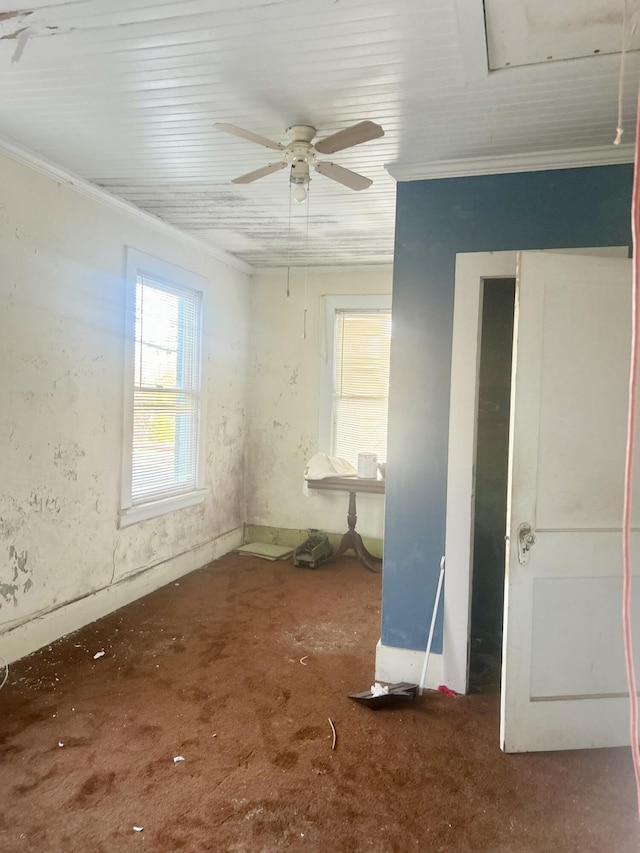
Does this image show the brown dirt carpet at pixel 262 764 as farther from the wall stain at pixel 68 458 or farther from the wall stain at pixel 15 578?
the wall stain at pixel 68 458

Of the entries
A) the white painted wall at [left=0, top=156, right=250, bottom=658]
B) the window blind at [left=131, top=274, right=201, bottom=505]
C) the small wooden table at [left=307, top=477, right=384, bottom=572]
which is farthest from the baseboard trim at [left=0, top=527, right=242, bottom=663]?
the small wooden table at [left=307, top=477, right=384, bottom=572]

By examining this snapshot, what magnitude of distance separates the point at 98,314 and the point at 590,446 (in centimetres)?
276

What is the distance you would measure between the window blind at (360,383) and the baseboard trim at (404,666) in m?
2.34

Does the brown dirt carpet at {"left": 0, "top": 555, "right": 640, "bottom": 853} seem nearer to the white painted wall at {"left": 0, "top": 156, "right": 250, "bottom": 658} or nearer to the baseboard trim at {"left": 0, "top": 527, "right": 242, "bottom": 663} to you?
the baseboard trim at {"left": 0, "top": 527, "right": 242, "bottom": 663}

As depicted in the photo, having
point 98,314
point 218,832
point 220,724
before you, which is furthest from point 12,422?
point 218,832

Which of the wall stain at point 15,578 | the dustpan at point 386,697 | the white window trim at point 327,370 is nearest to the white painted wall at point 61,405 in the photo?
the wall stain at point 15,578

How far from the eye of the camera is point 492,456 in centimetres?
332

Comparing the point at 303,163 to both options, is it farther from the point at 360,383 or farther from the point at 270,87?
the point at 360,383

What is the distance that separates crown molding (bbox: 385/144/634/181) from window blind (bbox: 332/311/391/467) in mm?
2214

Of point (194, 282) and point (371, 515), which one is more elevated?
point (194, 282)

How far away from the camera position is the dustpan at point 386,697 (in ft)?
8.48

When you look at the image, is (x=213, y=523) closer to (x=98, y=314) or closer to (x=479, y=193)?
(x=98, y=314)

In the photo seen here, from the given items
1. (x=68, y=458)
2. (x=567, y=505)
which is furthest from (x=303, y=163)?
(x=68, y=458)

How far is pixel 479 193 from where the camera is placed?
2711mm
